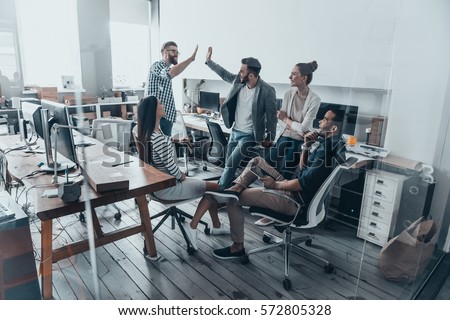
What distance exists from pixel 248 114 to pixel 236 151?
0.37 metres

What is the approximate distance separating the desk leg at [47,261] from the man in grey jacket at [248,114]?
4.80ft

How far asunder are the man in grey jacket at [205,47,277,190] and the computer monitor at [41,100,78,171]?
130 cm

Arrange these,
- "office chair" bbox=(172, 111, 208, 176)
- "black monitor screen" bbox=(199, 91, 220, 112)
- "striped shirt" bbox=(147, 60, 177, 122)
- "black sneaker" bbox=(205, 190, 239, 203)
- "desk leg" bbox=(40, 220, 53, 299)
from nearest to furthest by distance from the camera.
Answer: "desk leg" bbox=(40, 220, 53, 299)
"black sneaker" bbox=(205, 190, 239, 203)
"striped shirt" bbox=(147, 60, 177, 122)
"office chair" bbox=(172, 111, 208, 176)
"black monitor screen" bbox=(199, 91, 220, 112)

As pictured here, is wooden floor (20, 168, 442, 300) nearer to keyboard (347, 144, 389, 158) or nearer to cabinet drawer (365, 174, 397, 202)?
cabinet drawer (365, 174, 397, 202)

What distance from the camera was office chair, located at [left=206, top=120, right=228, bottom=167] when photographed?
11.5 ft

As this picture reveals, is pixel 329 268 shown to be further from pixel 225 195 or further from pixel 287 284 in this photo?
pixel 225 195

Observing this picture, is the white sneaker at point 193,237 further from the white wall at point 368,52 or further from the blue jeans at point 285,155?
the white wall at point 368,52

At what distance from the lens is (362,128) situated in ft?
9.80

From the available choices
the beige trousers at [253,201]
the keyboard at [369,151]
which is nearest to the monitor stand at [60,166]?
the beige trousers at [253,201]

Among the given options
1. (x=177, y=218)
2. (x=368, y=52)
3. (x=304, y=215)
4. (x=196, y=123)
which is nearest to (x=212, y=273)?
(x=177, y=218)

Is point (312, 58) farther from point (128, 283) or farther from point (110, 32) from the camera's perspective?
point (110, 32)

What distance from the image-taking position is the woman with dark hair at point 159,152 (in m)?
2.06

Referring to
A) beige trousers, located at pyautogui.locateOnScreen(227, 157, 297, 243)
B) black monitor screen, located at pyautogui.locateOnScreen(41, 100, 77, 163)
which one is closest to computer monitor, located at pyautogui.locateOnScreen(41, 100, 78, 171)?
black monitor screen, located at pyautogui.locateOnScreen(41, 100, 77, 163)

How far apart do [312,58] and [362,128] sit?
2.87 feet
